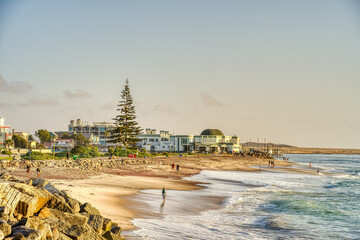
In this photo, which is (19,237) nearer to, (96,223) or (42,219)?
(42,219)

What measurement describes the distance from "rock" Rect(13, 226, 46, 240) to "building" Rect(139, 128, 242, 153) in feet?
329

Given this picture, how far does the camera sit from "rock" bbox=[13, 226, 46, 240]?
27.6ft

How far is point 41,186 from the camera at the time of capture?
14344 mm

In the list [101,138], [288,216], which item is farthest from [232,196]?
[101,138]

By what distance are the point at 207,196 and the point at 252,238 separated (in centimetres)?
1247

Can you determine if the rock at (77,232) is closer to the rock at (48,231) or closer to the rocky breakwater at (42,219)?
the rocky breakwater at (42,219)

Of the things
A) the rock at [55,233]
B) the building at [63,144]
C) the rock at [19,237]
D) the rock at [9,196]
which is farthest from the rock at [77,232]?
the building at [63,144]

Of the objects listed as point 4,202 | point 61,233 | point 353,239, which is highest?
point 4,202

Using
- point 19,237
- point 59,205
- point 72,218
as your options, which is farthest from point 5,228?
point 59,205

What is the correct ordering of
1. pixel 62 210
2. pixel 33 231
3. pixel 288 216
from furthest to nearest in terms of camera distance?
pixel 288 216 → pixel 62 210 → pixel 33 231

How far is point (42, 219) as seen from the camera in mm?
10227

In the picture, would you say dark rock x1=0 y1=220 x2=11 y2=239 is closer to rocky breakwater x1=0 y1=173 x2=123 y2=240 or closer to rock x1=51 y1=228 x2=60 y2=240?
rocky breakwater x1=0 y1=173 x2=123 y2=240

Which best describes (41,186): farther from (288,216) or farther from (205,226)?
(288,216)

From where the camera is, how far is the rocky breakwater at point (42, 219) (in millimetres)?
8690
